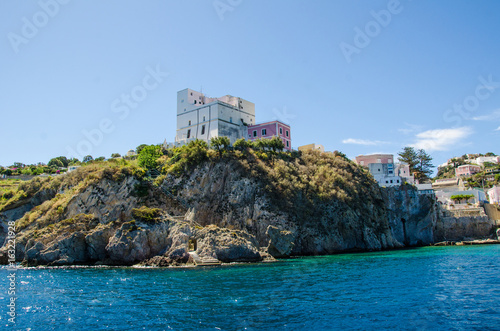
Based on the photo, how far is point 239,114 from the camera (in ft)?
217

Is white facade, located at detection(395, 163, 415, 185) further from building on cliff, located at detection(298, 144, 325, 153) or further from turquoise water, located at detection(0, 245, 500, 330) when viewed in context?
turquoise water, located at detection(0, 245, 500, 330)

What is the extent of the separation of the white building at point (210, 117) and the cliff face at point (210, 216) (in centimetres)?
1000

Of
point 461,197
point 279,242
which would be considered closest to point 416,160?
point 461,197

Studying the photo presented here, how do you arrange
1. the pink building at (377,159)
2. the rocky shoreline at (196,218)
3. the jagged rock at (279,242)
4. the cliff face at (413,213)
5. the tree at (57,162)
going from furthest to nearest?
the tree at (57,162), the pink building at (377,159), the cliff face at (413,213), the jagged rock at (279,242), the rocky shoreline at (196,218)

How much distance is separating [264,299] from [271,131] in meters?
45.1

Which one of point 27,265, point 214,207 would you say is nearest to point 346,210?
point 214,207

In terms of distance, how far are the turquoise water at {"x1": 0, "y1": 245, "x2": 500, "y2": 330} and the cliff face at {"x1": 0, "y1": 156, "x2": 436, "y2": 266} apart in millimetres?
7732

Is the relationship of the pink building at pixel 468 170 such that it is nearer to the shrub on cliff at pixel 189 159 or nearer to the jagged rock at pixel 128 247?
the shrub on cliff at pixel 189 159

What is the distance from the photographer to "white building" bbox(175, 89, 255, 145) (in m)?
61.7

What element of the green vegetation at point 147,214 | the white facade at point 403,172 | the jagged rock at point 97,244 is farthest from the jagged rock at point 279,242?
the white facade at point 403,172

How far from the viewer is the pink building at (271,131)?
207 ft

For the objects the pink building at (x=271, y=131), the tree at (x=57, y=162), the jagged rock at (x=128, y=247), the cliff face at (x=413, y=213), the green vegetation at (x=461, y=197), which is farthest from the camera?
the tree at (x=57, y=162)

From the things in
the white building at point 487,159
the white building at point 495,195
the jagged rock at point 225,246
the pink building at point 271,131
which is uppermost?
the white building at point 487,159

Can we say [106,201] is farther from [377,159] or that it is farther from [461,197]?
[461,197]
